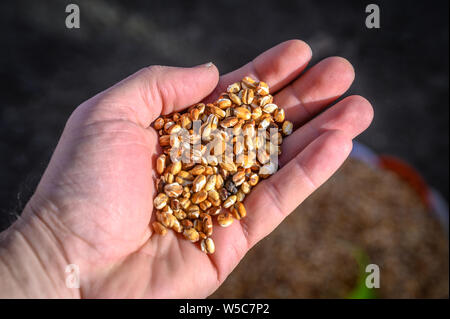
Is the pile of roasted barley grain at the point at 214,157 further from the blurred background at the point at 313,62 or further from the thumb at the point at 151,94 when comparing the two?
the blurred background at the point at 313,62

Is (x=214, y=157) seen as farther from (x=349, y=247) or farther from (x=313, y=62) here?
(x=313, y=62)

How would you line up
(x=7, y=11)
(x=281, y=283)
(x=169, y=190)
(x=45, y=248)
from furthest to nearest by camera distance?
(x=7, y=11), (x=281, y=283), (x=169, y=190), (x=45, y=248)

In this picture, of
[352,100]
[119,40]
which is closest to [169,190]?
[352,100]

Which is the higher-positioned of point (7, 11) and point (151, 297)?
point (7, 11)

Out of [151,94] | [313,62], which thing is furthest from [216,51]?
[151,94]

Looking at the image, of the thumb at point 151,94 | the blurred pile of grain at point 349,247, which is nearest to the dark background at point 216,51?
the blurred pile of grain at point 349,247

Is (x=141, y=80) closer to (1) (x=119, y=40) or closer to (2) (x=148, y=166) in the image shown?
(2) (x=148, y=166)

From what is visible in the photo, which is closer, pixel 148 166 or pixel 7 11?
pixel 148 166
